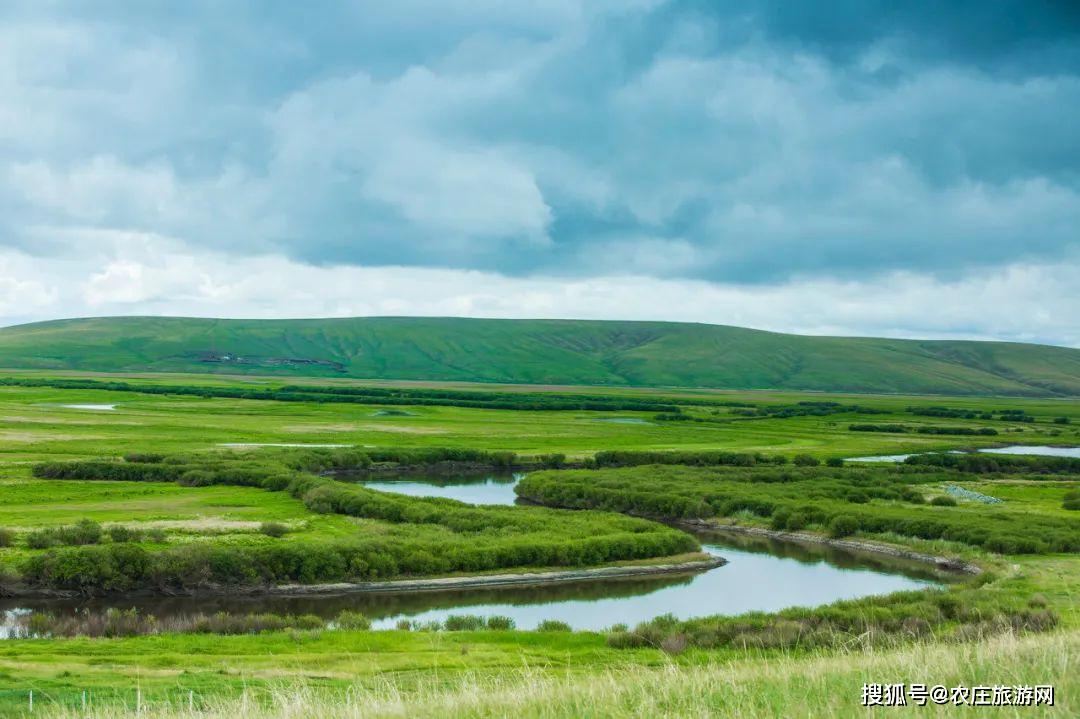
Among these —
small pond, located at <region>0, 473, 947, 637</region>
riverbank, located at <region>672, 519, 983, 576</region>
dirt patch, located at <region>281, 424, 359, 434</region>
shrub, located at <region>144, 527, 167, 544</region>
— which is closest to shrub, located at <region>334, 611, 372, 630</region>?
small pond, located at <region>0, 473, 947, 637</region>

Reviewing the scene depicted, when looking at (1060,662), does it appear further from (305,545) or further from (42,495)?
(42,495)

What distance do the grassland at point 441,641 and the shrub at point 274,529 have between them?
2.38 ft

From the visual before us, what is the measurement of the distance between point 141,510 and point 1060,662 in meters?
57.1

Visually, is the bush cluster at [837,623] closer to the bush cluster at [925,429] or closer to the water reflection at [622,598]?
the water reflection at [622,598]

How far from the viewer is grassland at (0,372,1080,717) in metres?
11.9

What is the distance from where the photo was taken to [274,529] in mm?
52188

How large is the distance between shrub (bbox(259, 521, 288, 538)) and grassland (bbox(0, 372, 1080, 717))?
72cm

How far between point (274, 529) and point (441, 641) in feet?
76.1

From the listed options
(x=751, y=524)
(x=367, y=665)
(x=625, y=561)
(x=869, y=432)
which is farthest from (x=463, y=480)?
(x=869, y=432)

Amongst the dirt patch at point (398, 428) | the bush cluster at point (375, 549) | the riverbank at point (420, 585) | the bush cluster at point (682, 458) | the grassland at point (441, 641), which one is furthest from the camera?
the dirt patch at point (398, 428)

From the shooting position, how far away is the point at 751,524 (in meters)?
65.8

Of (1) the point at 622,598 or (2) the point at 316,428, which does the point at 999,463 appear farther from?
(2) the point at 316,428

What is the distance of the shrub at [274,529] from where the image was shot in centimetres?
5175

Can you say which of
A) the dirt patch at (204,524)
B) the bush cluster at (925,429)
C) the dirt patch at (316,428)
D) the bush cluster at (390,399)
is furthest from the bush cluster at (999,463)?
the bush cluster at (390,399)
